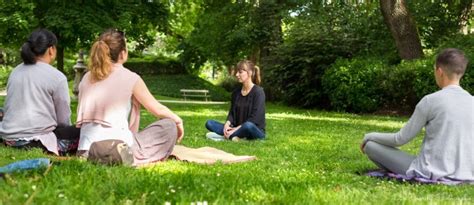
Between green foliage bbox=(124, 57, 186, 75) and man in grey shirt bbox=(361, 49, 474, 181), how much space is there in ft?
122

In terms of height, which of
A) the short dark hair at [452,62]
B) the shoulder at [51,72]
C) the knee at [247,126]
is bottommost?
the knee at [247,126]

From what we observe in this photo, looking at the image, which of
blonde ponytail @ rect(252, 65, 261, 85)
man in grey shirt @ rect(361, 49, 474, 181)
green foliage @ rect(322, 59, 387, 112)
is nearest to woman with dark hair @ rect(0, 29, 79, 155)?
blonde ponytail @ rect(252, 65, 261, 85)

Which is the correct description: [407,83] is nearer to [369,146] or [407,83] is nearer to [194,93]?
[369,146]

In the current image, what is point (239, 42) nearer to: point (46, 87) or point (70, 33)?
point (70, 33)

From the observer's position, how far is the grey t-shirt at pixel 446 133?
5.07 metres

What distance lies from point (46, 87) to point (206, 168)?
2221 mm

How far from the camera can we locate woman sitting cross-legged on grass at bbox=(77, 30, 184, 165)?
555 centimetres

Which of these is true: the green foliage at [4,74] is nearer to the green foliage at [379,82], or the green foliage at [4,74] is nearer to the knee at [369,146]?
the green foliage at [379,82]

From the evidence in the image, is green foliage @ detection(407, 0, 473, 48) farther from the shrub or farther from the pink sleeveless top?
the pink sleeveless top

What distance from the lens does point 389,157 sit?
549 cm

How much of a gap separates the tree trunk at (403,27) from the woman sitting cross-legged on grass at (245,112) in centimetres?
1022

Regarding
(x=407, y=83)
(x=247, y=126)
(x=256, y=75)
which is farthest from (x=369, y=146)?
(x=407, y=83)

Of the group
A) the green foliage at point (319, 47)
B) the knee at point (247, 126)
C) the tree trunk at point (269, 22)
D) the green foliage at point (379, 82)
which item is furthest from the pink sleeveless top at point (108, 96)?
the tree trunk at point (269, 22)

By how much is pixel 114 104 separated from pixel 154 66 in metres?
37.3
